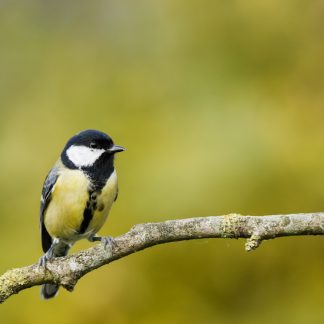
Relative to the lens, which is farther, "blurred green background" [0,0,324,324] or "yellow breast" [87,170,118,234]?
"blurred green background" [0,0,324,324]

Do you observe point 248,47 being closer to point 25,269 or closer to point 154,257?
point 154,257

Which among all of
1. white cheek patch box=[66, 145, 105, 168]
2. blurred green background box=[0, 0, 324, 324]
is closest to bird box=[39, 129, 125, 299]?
white cheek patch box=[66, 145, 105, 168]

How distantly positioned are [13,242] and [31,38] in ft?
9.46

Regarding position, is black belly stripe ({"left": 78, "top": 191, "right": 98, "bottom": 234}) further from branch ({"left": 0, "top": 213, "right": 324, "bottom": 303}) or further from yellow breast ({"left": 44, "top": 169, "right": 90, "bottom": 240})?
branch ({"left": 0, "top": 213, "right": 324, "bottom": 303})

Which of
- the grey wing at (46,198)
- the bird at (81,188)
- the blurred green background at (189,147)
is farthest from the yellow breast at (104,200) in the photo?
the blurred green background at (189,147)

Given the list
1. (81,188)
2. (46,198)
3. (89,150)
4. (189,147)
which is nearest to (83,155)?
(89,150)

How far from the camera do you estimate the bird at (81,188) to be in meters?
4.05

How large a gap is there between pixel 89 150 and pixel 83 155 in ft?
0.14

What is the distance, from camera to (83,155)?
415cm

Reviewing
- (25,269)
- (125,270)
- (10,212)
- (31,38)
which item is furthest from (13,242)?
(31,38)

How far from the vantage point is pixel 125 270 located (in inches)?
185

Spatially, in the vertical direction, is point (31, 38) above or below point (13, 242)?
above

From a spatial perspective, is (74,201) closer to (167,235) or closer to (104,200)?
(104,200)

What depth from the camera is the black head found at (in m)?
4.12
